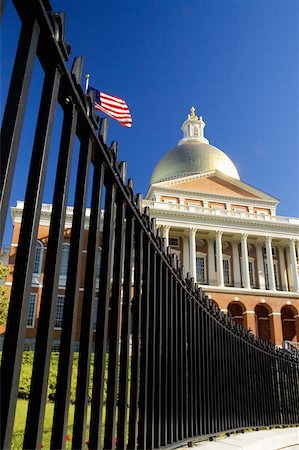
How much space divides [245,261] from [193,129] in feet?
87.6

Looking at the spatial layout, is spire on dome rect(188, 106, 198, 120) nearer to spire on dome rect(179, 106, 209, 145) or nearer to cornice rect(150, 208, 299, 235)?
spire on dome rect(179, 106, 209, 145)

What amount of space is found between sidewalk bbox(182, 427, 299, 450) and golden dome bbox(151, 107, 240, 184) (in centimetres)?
4165

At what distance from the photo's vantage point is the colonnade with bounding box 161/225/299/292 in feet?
128

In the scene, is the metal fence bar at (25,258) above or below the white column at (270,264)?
below

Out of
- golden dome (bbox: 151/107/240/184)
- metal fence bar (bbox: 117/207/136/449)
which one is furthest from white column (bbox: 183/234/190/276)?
metal fence bar (bbox: 117/207/136/449)

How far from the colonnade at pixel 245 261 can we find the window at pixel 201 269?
565mm

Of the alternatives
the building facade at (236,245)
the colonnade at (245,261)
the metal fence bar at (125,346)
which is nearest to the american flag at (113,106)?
the metal fence bar at (125,346)

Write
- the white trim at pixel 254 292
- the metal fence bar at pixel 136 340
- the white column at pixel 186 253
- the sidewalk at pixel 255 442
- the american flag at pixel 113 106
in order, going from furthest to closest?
the white column at pixel 186 253
the white trim at pixel 254 292
the american flag at pixel 113 106
the sidewalk at pixel 255 442
the metal fence bar at pixel 136 340

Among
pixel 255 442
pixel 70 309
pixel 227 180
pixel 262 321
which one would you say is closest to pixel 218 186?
pixel 227 180

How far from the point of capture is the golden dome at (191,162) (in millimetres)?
49156

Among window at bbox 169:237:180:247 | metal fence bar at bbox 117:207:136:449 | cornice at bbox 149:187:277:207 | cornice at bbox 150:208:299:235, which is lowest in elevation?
metal fence bar at bbox 117:207:136:449

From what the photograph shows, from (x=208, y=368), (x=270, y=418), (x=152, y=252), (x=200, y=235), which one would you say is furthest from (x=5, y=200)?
(x=200, y=235)

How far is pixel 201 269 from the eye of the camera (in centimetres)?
4097

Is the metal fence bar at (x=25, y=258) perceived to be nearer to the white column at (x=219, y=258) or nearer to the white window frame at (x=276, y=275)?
the white column at (x=219, y=258)
